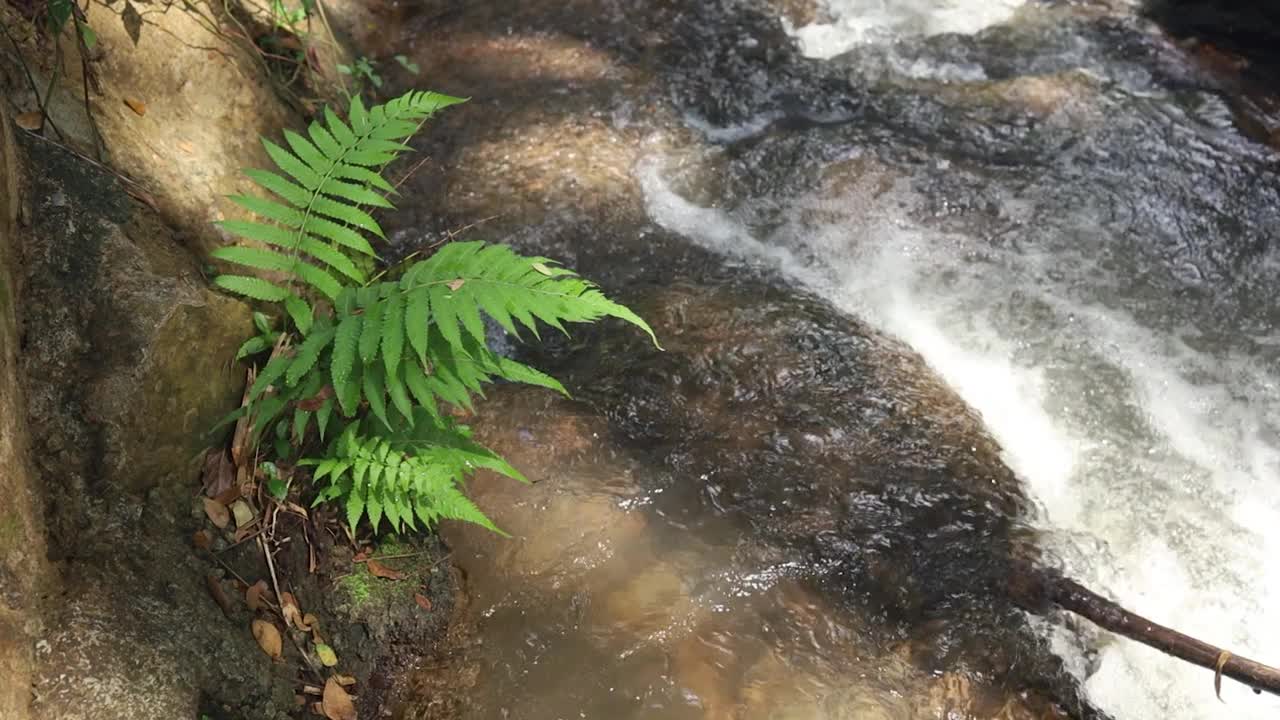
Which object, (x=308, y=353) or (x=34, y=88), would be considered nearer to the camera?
(x=308, y=353)

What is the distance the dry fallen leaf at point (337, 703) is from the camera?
105 inches

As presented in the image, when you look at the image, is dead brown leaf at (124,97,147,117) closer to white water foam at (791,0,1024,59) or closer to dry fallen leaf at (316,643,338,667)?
dry fallen leaf at (316,643,338,667)

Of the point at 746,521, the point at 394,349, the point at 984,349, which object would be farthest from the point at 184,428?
the point at 984,349

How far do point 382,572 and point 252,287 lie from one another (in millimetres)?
1042

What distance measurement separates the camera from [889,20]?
6.88 m

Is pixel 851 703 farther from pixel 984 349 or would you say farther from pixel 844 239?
pixel 844 239

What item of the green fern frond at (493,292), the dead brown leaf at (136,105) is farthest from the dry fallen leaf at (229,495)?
the dead brown leaf at (136,105)

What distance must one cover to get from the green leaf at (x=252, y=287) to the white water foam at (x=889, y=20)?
4698 millimetres

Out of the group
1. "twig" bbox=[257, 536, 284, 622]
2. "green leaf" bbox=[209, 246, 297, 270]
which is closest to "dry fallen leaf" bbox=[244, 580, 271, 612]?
"twig" bbox=[257, 536, 284, 622]

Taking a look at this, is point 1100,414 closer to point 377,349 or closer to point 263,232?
point 377,349

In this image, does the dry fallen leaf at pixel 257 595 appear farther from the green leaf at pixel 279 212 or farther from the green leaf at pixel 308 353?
the green leaf at pixel 279 212

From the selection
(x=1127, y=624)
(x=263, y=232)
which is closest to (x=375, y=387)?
(x=263, y=232)

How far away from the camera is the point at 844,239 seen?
A: 4.91 metres

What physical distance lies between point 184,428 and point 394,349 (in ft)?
2.44
